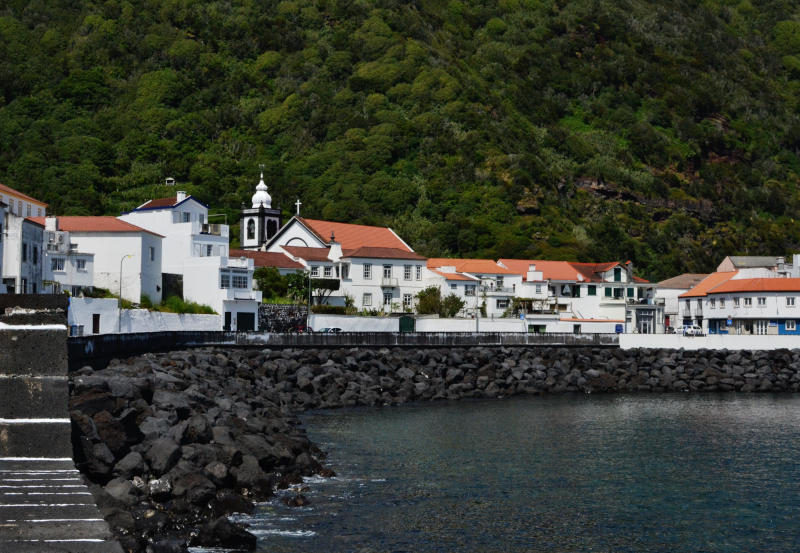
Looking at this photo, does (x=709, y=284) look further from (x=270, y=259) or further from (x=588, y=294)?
(x=270, y=259)

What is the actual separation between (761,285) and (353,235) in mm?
42190

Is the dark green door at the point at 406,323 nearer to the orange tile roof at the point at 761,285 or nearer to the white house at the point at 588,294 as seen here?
the white house at the point at 588,294

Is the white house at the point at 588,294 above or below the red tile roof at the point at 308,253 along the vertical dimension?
below

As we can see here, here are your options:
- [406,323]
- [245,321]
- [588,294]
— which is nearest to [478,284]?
[588,294]

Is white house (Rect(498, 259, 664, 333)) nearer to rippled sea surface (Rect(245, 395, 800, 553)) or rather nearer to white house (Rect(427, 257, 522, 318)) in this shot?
white house (Rect(427, 257, 522, 318))

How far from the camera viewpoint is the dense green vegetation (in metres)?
141

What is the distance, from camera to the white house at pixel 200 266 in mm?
72875

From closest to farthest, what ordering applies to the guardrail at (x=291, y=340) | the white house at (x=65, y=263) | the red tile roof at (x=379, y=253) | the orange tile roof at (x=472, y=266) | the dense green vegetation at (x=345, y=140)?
the guardrail at (x=291, y=340) → the white house at (x=65, y=263) → the red tile roof at (x=379, y=253) → the orange tile roof at (x=472, y=266) → the dense green vegetation at (x=345, y=140)

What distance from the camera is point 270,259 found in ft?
290

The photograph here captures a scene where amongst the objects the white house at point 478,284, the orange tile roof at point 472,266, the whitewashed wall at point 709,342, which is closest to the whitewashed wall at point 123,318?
the white house at point 478,284

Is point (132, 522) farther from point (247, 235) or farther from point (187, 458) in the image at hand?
point (247, 235)

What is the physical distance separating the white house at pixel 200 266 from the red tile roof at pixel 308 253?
1411cm

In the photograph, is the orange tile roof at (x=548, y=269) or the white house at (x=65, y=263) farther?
the orange tile roof at (x=548, y=269)

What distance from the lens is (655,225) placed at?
536 ft
